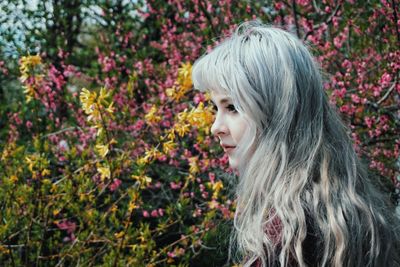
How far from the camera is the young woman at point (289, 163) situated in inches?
58.2

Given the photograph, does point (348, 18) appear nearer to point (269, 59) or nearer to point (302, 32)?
point (302, 32)

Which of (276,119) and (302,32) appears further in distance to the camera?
(302,32)

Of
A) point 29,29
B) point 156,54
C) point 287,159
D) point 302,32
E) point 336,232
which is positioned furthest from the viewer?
point 156,54

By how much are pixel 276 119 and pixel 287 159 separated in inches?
4.4

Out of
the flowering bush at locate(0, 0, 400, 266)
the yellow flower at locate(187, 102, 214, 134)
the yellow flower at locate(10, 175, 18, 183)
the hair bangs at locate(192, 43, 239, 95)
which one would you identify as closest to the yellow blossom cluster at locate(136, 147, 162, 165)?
the flowering bush at locate(0, 0, 400, 266)

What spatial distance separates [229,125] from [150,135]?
2.52 m

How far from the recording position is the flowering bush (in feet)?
9.18

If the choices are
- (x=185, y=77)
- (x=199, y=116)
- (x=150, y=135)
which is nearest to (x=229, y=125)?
(x=199, y=116)

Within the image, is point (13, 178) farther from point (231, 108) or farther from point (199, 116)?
point (231, 108)

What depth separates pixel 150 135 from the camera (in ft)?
13.7

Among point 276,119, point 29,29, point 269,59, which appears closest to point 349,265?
point 276,119

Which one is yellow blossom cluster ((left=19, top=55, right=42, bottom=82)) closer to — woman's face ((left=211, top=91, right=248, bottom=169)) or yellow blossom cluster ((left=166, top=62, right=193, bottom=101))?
yellow blossom cluster ((left=166, top=62, right=193, bottom=101))

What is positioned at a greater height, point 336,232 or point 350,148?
point 350,148

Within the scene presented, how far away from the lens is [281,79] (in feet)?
5.32
